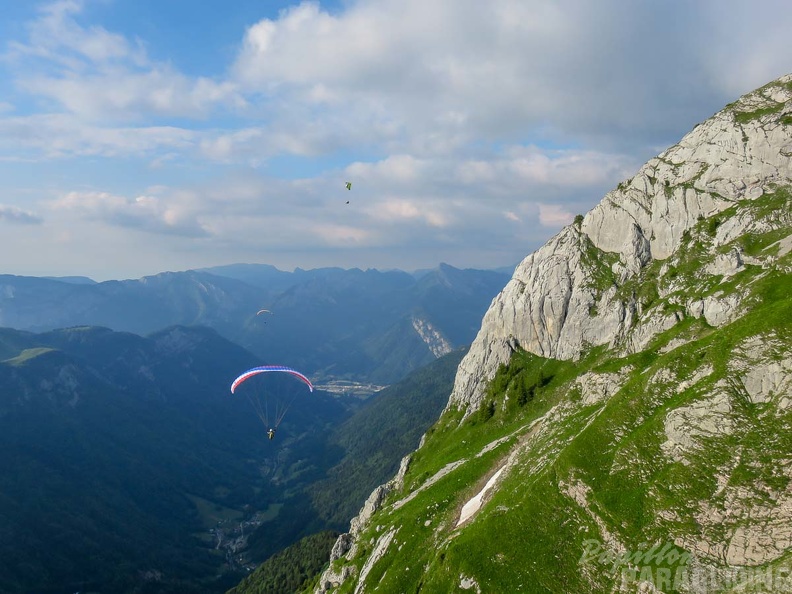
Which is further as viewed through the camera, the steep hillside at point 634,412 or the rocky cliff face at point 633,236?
the rocky cliff face at point 633,236

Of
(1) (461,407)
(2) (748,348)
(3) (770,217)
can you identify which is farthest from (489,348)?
(2) (748,348)

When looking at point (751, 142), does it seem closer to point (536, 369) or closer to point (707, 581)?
point (536, 369)

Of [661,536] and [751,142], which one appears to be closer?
[661,536]

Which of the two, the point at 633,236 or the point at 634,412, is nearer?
the point at 634,412

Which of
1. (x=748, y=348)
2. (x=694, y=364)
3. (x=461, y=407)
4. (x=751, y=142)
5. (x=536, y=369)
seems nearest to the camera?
(x=748, y=348)

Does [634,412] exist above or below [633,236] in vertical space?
below

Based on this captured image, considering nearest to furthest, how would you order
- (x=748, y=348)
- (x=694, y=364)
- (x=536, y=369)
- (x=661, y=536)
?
(x=661, y=536)
(x=748, y=348)
(x=694, y=364)
(x=536, y=369)

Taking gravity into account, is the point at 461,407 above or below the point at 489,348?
below

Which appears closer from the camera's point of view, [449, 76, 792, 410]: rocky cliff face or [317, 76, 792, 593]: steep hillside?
[317, 76, 792, 593]: steep hillside
